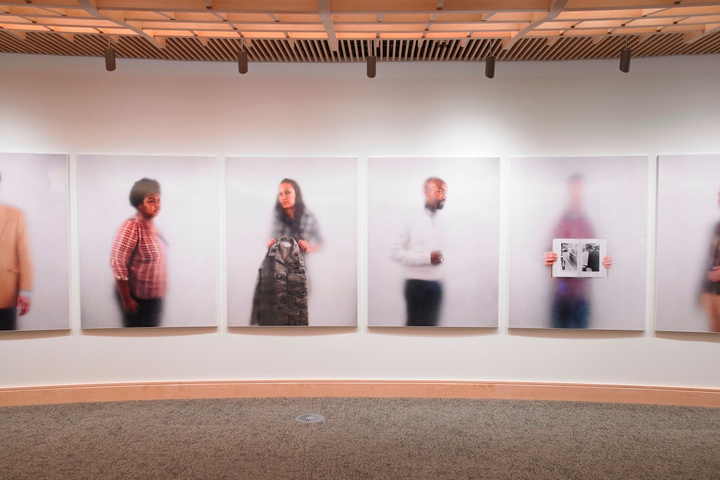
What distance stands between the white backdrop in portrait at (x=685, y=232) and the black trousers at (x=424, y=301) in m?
2.27

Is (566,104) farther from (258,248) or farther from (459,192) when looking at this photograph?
(258,248)

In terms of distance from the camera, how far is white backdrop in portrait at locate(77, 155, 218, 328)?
5.20 meters

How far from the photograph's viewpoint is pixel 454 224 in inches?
209

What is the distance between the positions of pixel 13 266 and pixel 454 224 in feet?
14.9

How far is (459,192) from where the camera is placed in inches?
209

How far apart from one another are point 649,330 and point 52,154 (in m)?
6.45

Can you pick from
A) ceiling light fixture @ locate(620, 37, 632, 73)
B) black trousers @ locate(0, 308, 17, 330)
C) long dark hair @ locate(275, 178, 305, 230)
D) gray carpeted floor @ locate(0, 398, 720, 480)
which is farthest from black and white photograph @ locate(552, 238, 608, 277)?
black trousers @ locate(0, 308, 17, 330)

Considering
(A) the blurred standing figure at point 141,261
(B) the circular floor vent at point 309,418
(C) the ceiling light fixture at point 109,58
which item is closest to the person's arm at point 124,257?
(A) the blurred standing figure at point 141,261

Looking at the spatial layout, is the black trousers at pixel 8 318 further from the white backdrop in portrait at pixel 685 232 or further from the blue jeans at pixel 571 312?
the white backdrop in portrait at pixel 685 232

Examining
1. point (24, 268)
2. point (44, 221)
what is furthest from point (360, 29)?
point (24, 268)

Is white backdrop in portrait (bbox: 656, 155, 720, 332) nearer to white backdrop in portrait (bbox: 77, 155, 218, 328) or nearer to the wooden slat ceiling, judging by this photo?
the wooden slat ceiling

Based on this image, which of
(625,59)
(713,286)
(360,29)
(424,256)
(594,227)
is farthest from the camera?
(424,256)

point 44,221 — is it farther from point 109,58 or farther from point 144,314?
point 109,58

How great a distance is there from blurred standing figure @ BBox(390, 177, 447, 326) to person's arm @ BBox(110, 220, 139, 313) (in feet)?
8.96
